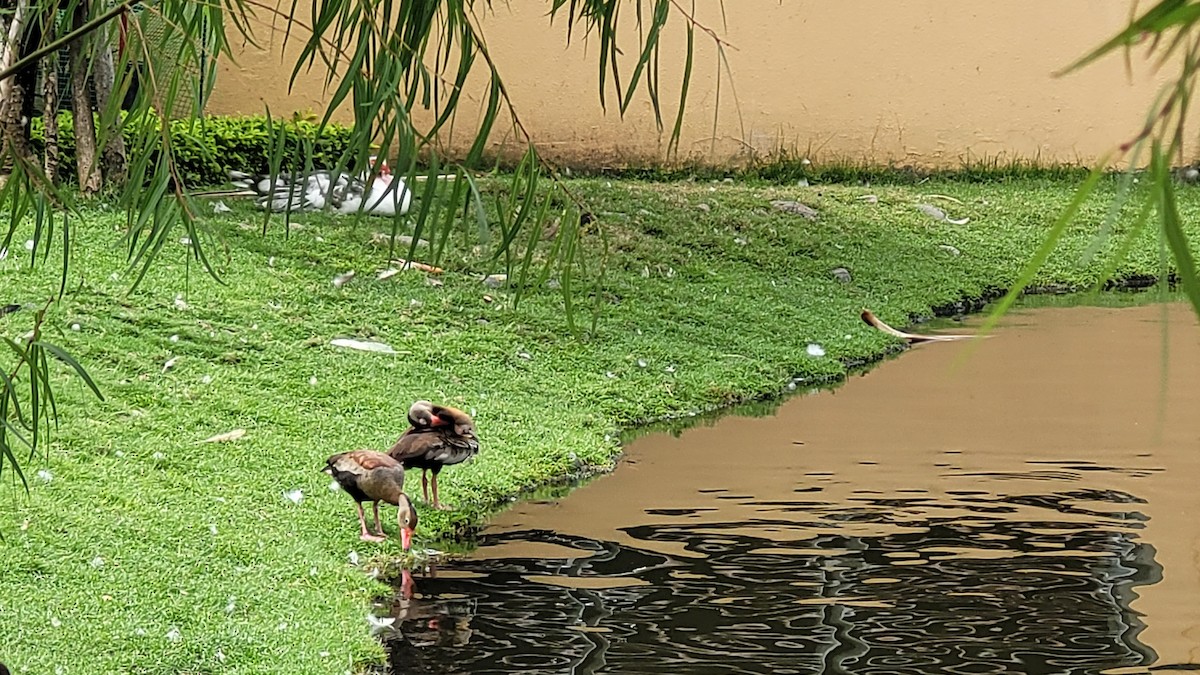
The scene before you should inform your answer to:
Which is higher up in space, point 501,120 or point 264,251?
point 501,120

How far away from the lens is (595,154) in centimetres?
1484

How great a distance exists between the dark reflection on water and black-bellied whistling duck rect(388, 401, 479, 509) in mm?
344

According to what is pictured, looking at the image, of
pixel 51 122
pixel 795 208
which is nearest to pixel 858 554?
pixel 51 122

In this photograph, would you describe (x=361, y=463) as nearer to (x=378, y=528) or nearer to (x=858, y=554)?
(x=378, y=528)

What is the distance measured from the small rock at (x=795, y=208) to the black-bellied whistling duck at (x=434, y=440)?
7.10m

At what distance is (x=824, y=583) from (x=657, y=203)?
23.6 ft

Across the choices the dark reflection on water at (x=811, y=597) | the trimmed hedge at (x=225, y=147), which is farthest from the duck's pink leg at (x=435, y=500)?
the trimmed hedge at (x=225, y=147)

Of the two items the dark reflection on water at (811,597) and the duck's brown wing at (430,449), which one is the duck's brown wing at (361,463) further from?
the dark reflection on water at (811,597)

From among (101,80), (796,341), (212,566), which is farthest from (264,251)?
(212,566)

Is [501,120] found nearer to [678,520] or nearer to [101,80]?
[101,80]

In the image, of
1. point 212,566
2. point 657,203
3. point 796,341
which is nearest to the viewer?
point 212,566

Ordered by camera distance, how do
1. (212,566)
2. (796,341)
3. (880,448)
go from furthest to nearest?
1. (796,341)
2. (880,448)
3. (212,566)

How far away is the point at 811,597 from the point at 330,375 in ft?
10.1

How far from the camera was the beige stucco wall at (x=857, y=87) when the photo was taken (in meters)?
14.8
